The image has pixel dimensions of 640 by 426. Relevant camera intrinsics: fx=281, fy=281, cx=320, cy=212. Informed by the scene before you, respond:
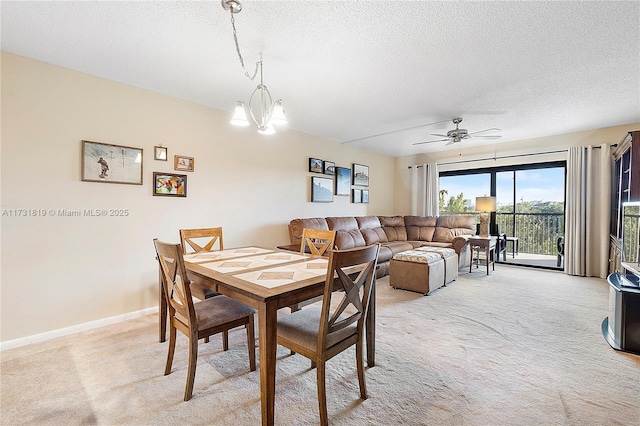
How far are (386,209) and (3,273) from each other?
6274 mm

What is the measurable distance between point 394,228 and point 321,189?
2047 mm

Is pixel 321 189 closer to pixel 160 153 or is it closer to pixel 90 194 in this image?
pixel 160 153

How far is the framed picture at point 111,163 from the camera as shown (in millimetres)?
2645

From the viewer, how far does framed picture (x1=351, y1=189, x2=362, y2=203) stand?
590cm

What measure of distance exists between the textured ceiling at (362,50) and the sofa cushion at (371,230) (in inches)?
94.6

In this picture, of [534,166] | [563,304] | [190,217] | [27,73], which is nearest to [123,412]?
[190,217]

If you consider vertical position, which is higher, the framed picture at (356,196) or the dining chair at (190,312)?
the framed picture at (356,196)

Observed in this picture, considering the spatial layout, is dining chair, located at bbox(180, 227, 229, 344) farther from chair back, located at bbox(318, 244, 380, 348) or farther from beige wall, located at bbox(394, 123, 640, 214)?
beige wall, located at bbox(394, 123, 640, 214)

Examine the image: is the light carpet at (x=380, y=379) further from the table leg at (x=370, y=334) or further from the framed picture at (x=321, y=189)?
the framed picture at (x=321, y=189)

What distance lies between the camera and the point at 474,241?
4.86m

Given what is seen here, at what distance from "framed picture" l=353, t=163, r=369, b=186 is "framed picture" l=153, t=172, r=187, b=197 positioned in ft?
11.5

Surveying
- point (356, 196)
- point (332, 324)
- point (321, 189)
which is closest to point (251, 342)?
point (332, 324)

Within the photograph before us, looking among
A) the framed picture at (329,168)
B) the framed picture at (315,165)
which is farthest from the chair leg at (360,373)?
the framed picture at (329,168)

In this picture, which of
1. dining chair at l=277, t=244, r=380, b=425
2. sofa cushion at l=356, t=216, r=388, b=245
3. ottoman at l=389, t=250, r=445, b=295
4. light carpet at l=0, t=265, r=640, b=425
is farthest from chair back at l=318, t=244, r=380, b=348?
sofa cushion at l=356, t=216, r=388, b=245
